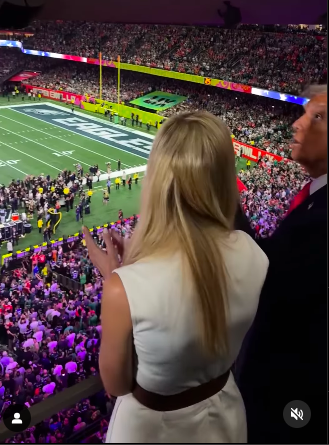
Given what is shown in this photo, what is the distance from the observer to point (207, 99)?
2092 cm

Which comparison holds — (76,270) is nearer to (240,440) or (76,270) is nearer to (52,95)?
(240,440)

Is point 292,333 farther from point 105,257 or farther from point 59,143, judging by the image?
point 59,143

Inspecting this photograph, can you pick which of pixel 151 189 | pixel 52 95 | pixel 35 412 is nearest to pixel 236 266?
pixel 151 189

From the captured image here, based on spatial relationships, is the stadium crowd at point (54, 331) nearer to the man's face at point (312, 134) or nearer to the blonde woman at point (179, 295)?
the blonde woman at point (179, 295)

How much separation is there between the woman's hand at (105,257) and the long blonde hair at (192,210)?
0.12m

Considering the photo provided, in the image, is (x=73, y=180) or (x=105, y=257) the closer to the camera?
(x=105, y=257)

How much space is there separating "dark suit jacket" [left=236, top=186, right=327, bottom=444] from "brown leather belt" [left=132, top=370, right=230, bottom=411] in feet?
1.14

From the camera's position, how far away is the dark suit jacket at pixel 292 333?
1.26 metres

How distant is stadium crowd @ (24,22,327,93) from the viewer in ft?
59.6

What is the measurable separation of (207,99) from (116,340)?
2084cm

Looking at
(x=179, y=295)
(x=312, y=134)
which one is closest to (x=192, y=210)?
(x=179, y=295)

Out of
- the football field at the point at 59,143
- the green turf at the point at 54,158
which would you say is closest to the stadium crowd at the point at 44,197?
the green turf at the point at 54,158
